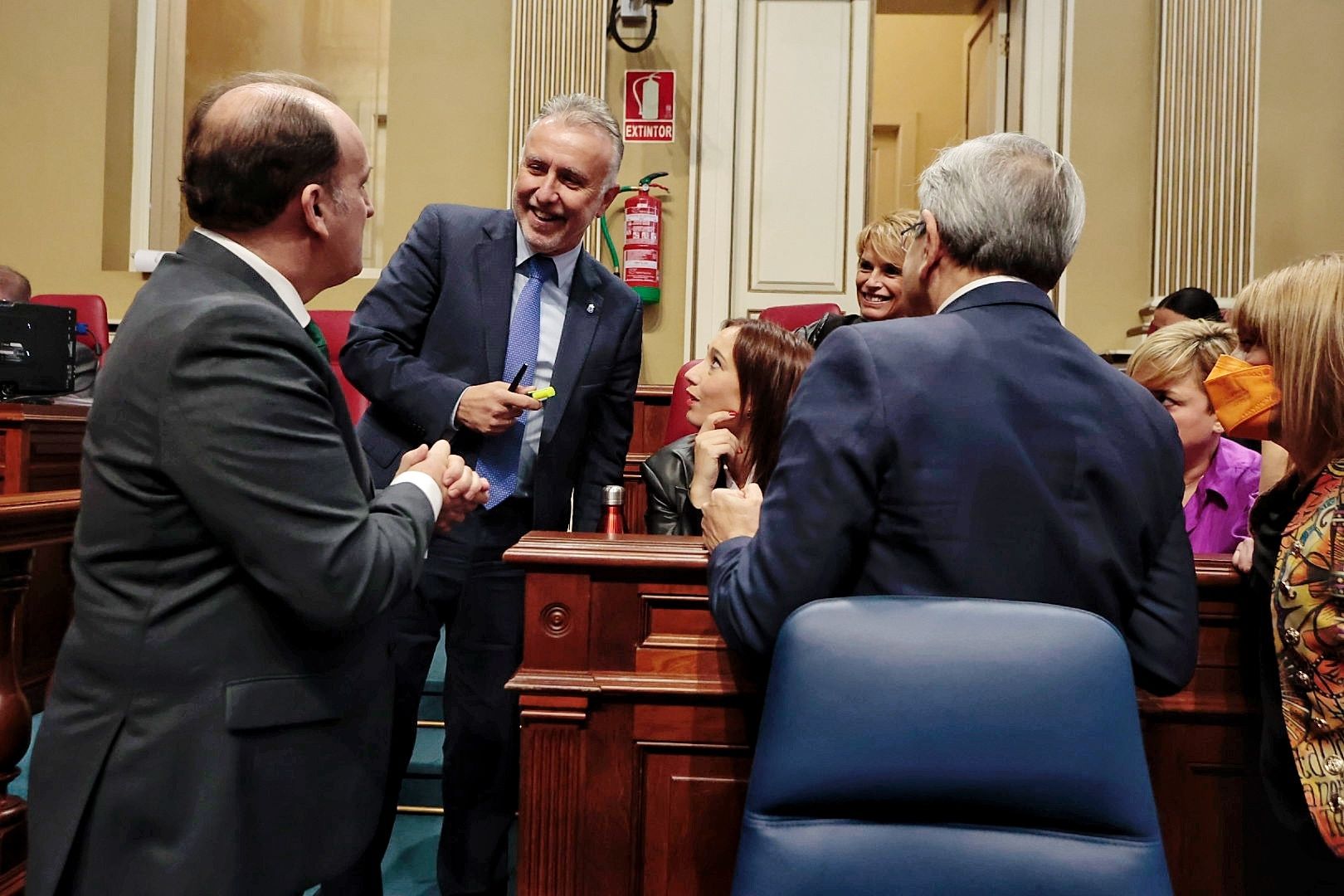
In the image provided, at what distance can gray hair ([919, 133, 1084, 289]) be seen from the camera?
3.64 feet

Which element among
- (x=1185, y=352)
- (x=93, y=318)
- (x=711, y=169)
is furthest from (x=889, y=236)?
(x=93, y=318)

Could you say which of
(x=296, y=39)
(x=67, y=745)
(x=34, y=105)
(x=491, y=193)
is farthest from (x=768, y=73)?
(x=67, y=745)

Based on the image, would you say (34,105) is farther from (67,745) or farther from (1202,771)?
(1202,771)

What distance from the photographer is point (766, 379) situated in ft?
7.04

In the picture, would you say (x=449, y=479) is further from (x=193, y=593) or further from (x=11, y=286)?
(x=11, y=286)

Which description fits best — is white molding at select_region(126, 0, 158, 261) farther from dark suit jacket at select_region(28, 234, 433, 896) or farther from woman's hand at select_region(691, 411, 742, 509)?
dark suit jacket at select_region(28, 234, 433, 896)

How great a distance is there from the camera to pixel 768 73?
5.01 meters

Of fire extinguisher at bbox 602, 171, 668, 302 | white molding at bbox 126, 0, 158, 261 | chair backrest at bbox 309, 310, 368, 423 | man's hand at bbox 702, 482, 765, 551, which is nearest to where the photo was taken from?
man's hand at bbox 702, 482, 765, 551

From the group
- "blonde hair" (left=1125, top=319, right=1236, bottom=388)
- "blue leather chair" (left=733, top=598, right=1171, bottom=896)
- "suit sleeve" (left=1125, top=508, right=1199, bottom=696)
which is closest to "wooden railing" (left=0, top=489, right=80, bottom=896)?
"blue leather chair" (left=733, top=598, right=1171, bottom=896)

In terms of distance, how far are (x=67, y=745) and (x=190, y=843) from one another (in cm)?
15

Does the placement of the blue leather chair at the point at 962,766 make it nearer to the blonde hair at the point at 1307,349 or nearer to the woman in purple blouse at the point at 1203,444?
the blonde hair at the point at 1307,349

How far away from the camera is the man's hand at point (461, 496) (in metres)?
1.27

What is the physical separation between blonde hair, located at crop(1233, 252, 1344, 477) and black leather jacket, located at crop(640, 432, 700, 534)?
4.07 ft

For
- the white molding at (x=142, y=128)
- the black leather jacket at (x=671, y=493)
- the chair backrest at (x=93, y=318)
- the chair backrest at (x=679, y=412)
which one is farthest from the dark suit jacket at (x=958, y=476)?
the white molding at (x=142, y=128)
